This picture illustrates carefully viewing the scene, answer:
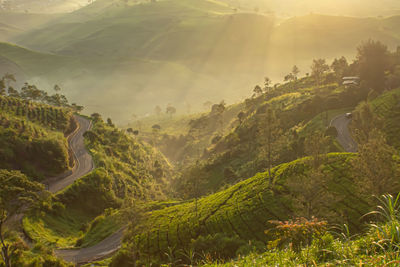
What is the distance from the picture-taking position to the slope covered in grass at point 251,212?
49.1 meters

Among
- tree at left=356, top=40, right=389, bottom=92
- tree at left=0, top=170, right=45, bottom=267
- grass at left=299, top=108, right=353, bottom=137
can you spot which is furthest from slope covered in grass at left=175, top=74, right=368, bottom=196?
tree at left=0, top=170, right=45, bottom=267

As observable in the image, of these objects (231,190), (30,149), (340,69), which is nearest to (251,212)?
(231,190)

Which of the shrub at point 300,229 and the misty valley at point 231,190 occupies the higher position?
the shrub at point 300,229

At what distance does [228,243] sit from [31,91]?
161m

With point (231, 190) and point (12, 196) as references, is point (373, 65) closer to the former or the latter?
point (231, 190)

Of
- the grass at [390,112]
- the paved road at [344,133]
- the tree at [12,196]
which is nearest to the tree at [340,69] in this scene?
the grass at [390,112]

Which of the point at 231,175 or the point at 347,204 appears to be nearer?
the point at 347,204

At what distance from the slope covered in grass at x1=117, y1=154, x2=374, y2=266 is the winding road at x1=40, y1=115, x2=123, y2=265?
15584mm

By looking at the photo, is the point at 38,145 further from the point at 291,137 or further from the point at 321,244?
the point at 321,244

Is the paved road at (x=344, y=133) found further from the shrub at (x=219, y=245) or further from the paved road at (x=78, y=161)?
the paved road at (x=78, y=161)

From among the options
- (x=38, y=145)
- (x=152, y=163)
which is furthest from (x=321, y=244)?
(x=152, y=163)

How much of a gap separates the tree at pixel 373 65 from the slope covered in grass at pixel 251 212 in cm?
9853

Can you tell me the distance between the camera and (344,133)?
343ft

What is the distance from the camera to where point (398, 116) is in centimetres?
9406
